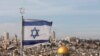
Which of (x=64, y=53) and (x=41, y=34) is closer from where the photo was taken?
(x=64, y=53)

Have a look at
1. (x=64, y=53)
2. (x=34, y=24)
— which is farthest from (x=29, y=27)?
(x=64, y=53)

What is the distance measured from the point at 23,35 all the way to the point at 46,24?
131cm

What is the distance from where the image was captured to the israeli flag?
26422mm

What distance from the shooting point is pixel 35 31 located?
26406 millimetres

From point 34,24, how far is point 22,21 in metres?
0.65

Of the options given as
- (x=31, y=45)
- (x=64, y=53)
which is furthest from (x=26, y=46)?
Answer: (x=64, y=53)

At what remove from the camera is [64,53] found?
2272cm

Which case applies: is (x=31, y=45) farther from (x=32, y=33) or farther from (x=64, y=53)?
(x=64, y=53)

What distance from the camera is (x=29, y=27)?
26.6m

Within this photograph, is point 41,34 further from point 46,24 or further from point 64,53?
point 64,53

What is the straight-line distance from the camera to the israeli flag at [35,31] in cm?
2642

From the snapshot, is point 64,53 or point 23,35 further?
point 23,35

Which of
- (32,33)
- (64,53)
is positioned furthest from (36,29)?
(64,53)

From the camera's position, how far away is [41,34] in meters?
26.5
